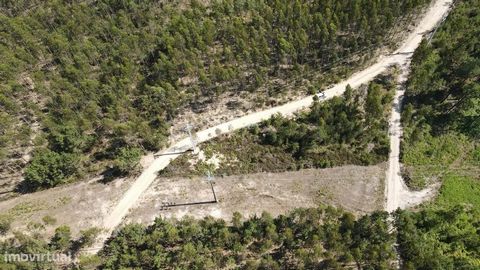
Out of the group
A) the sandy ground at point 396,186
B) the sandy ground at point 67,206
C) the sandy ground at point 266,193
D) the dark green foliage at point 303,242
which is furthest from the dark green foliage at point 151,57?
the dark green foliage at point 303,242

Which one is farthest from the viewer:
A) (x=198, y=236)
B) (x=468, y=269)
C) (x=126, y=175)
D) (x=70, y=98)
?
(x=70, y=98)

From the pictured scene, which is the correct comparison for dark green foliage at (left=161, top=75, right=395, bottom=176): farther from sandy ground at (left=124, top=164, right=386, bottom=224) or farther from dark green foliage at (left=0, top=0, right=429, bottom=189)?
dark green foliage at (left=0, top=0, right=429, bottom=189)

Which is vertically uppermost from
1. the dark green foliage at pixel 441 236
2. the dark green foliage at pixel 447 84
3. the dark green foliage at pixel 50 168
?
the dark green foliage at pixel 447 84

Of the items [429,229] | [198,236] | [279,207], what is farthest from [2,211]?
[429,229]

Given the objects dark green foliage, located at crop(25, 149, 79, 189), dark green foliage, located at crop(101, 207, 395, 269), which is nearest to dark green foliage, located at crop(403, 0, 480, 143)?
dark green foliage, located at crop(101, 207, 395, 269)

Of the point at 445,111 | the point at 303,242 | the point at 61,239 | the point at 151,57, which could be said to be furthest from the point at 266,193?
the point at 151,57

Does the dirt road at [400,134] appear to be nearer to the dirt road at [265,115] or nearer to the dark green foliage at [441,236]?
the dirt road at [265,115]

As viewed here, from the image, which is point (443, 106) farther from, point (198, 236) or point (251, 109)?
point (198, 236)
